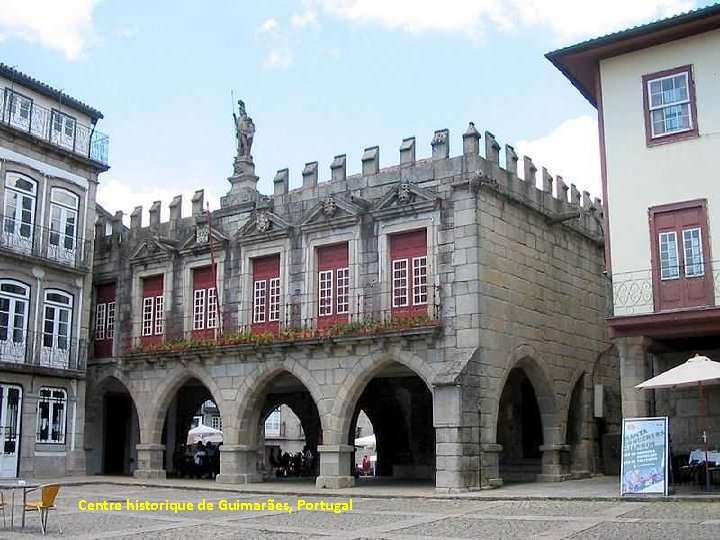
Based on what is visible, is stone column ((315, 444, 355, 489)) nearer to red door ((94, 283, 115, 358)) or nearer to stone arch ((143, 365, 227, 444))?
stone arch ((143, 365, 227, 444))

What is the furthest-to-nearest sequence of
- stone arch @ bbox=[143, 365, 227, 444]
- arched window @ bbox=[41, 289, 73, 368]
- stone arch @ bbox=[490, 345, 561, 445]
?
arched window @ bbox=[41, 289, 73, 368] → stone arch @ bbox=[143, 365, 227, 444] → stone arch @ bbox=[490, 345, 561, 445]

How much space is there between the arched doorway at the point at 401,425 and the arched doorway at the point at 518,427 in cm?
236

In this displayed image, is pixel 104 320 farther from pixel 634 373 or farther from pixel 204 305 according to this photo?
pixel 634 373

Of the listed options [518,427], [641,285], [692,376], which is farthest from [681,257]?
[518,427]

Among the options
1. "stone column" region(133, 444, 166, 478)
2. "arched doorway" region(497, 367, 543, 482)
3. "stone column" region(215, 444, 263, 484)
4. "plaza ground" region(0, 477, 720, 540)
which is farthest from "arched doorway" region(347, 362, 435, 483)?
"plaza ground" region(0, 477, 720, 540)

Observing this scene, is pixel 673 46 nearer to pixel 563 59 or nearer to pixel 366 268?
pixel 563 59

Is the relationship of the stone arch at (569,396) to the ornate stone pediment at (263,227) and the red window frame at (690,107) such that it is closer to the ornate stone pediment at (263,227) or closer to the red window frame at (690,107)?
the red window frame at (690,107)

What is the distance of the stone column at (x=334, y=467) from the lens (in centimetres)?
2009

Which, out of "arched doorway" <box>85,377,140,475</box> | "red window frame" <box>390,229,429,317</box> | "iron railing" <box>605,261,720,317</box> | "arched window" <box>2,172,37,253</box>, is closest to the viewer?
"iron railing" <box>605,261,720,317</box>

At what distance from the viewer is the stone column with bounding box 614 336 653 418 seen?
652 inches

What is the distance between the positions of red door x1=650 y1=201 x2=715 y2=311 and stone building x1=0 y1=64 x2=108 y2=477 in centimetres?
1597

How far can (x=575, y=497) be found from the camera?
1559 centimetres

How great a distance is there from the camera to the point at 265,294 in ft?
74.5

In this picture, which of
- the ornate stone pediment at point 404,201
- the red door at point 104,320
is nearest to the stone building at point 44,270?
the red door at point 104,320
